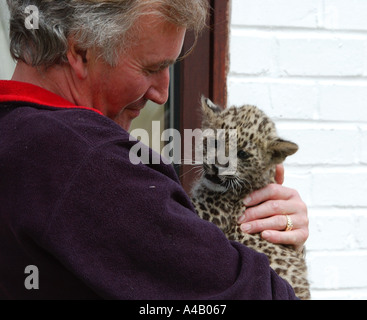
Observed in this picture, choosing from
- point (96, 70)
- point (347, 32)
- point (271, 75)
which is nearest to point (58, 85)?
point (96, 70)

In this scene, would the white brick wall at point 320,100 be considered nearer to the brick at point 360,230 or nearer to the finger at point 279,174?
the brick at point 360,230

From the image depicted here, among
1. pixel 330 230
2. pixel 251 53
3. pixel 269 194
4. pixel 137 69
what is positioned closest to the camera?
pixel 137 69

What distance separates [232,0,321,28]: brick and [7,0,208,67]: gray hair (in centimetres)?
106

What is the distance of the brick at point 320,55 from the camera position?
238 centimetres

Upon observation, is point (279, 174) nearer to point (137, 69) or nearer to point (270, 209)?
point (270, 209)

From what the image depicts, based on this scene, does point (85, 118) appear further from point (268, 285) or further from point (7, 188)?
point (268, 285)

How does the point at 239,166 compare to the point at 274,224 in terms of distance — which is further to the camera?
the point at 239,166

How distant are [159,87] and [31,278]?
68 centimetres

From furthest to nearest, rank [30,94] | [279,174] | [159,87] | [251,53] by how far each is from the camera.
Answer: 1. [251,53]
2. [279,174]
3. [159,87]
4. [30,94]

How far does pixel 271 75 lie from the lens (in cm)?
238

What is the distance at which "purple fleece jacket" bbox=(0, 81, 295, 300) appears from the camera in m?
1.04

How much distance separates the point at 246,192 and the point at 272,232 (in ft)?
0.78

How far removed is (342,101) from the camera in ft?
8.00

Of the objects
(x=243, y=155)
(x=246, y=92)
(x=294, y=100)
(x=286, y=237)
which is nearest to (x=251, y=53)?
(x=246, y=92)
